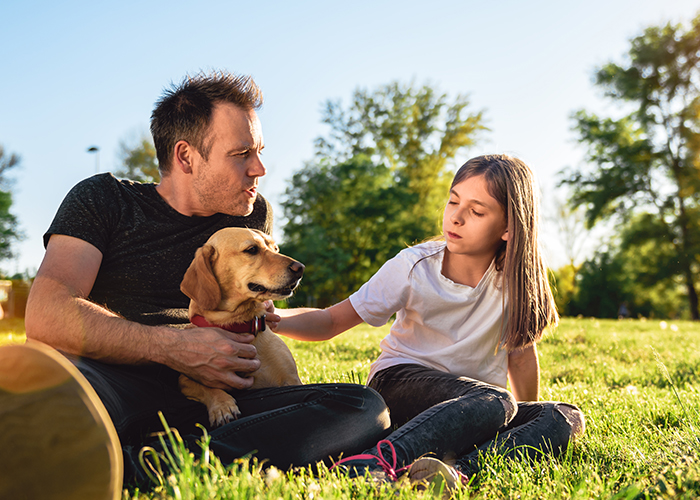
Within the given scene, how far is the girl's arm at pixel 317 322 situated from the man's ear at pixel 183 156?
1078 millimetres

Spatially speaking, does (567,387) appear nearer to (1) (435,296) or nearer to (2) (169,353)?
(1) (435,296)

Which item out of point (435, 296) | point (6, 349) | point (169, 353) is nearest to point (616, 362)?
point (435, 296)

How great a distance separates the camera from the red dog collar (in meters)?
2.76

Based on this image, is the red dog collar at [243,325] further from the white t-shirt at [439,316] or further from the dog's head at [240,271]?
the white t-shirt at [439,316]

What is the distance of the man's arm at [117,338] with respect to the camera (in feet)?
7.91

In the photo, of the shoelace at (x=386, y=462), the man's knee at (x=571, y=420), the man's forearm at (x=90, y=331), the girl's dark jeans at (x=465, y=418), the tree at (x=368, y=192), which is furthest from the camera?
the tree at (x=368, y=192)

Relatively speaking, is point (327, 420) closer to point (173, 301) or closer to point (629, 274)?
point (173, 301)

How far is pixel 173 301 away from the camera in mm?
2979

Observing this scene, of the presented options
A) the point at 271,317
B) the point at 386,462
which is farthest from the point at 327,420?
the point at 271,317

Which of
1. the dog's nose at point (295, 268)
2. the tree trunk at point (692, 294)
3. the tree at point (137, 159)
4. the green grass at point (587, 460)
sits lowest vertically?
the tree trunk at point (692, 294)

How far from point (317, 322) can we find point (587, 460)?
1.60 meters

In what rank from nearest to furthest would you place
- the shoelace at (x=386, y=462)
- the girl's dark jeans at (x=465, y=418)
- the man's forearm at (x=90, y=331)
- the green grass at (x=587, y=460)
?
the green grass at (x=587, y=460) < the shoelace at (x=386, y=462) < the girl's dark jeans at (x=465, y=418) < the man's forearm at (x=90, y=331)

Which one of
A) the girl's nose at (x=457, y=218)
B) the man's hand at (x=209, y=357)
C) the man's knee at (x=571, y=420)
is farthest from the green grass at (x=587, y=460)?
the girl's nose at (x=457, y=218)

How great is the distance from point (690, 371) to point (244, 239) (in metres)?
4.88
